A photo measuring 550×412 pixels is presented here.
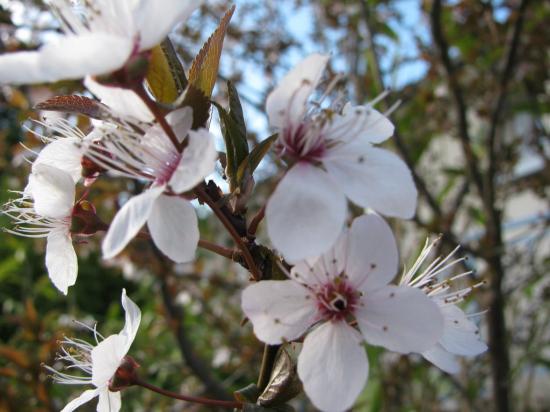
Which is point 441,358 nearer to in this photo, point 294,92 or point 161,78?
point 294,92

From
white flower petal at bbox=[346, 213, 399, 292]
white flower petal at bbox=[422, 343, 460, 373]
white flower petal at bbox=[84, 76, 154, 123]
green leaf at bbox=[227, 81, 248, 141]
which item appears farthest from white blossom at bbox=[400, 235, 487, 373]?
white flower petal at bbox=[84, 76, 154, 123]

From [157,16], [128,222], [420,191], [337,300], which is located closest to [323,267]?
[337,300]

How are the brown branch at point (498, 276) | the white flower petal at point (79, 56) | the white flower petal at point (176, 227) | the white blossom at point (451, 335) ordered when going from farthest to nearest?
1. the brown branch at point (498, 276)
2. the white blossom at point (451, 335)
3. the white flower petal at point (176, 227)
4. the white flower petal at point (79, 56)

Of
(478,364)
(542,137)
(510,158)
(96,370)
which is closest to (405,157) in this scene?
(510,158)

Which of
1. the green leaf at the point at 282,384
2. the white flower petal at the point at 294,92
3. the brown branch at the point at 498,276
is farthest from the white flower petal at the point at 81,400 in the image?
the brown branch at the point at 498,276

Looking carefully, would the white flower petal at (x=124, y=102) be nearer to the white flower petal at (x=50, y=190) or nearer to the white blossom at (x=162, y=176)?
the white blossom at (x=162, y=176)

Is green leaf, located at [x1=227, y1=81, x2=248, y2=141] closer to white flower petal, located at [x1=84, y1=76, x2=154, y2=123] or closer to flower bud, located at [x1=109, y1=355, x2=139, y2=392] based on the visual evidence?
white flower petal, located at [x1=84, y1=76, x2=154, y2=123]

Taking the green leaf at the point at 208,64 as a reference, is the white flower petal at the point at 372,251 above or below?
below

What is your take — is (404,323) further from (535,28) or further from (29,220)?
A: (535,28)
